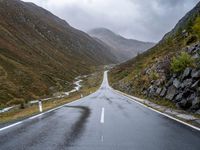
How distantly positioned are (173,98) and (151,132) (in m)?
11.2

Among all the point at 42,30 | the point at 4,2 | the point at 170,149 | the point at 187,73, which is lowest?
the point at 170,149

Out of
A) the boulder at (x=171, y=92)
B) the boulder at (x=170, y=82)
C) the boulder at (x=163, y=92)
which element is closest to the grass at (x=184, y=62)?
the boulder at (x=170, y=82)

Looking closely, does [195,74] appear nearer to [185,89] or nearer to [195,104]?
[185,89]

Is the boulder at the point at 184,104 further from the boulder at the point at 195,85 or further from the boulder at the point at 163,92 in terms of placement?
the boulder at the point at 163,92

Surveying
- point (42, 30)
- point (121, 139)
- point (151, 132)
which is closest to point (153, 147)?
point (121, 139)

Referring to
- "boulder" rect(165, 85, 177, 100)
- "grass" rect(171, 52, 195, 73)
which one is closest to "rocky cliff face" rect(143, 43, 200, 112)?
"boulder" rect(165, 85, 177, 100)

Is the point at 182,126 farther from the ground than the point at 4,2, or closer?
closer

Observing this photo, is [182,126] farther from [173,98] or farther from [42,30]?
[42,30]

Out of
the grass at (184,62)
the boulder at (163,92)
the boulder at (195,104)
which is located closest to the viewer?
the boulder at (195,104)

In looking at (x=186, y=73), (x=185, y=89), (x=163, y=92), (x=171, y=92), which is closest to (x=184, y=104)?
(x=185, y=89)

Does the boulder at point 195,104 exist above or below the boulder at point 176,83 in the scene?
below

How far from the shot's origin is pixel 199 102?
15.9 meters

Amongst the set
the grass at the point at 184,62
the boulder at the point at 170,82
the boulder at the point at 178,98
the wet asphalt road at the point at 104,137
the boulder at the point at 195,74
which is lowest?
the wet asphalt road at the point at 104,137

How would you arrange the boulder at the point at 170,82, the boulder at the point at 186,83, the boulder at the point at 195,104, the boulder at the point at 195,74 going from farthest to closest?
the boulder at the point at 170,82, the boulder at the point at 186,83, the boulder at the point at 195,74, the boulder at the point at 195,104
